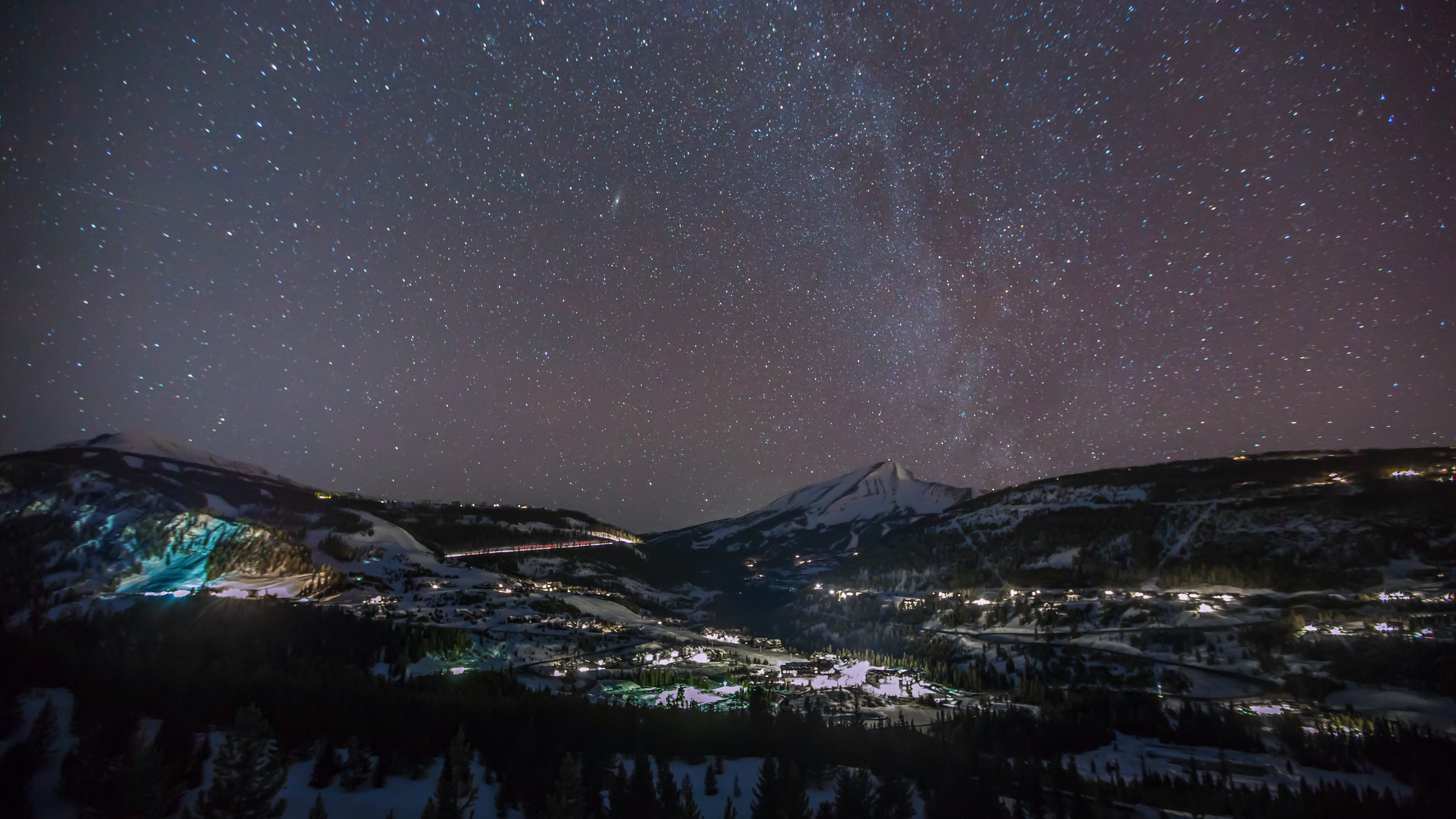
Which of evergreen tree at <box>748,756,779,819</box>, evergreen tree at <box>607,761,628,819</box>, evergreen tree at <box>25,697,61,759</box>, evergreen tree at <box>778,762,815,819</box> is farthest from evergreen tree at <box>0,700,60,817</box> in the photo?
evergreen tree at <box>778,762,815,819</box>

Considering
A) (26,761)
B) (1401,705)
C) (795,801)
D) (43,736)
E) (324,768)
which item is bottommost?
(1401,705)

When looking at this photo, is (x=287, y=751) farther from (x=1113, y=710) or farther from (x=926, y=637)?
(x=926, y=637)

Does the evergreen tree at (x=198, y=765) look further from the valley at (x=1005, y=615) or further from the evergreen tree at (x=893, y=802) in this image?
the evergreen tree at (x=893, y=802)

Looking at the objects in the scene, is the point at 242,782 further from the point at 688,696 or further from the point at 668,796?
the point at 688,696

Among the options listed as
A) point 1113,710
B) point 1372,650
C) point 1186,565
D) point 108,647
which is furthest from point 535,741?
point 1186,565

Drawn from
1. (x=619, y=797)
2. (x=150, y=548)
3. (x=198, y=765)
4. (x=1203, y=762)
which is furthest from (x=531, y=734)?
(x=150, y=548)

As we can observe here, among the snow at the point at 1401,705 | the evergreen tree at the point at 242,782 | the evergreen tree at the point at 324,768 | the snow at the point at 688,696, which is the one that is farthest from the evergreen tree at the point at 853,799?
→ the snow at the point at 1401,705

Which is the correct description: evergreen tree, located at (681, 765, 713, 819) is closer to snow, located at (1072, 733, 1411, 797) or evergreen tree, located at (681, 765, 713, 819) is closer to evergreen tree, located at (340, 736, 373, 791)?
evergreen tree, located at (340, 736, 373, 791)
